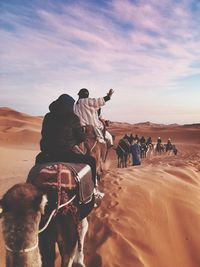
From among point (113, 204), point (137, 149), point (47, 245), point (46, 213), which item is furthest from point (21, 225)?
point (137, 149)

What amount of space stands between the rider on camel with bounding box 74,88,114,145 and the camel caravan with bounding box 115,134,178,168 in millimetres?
13386

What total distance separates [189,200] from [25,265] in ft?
18.9

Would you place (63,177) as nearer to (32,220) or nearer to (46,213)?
(46,213)

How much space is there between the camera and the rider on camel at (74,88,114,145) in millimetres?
7664

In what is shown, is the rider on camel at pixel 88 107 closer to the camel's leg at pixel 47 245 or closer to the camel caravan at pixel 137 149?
the camel's leg at pixel 47 245

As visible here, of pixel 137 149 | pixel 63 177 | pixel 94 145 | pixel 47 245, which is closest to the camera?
pixel 63 177

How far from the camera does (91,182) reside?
4.45 metres

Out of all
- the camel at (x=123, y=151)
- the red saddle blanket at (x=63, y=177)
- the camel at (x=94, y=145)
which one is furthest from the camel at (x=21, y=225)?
the camel at (x=123, y=151)

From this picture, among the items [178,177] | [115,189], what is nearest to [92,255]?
[115,189]

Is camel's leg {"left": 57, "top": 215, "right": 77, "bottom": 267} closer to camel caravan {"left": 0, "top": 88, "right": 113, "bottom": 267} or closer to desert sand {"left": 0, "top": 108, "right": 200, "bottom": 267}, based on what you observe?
camel caravan {"left": 0, "top": 88, "right": 113, "bottom": 267}

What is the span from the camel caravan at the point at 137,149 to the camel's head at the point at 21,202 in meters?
18.0

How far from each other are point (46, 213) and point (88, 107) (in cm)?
428

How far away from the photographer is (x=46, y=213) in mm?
3689

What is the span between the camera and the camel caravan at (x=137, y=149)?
71.7 feet
